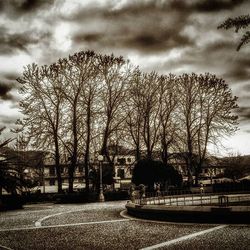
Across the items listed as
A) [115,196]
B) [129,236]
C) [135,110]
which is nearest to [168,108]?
[135,110]

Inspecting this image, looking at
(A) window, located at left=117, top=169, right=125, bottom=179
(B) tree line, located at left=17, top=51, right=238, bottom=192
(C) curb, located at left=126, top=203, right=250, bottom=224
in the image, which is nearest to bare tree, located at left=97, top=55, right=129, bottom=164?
(B) tree line, located at left=17, top=51, right=238, bottom=192

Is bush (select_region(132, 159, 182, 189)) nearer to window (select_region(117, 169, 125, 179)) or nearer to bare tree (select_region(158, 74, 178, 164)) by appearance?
bare tree (select_region(158, 74, 178, 164))

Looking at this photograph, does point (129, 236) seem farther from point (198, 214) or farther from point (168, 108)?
point (168, 108)

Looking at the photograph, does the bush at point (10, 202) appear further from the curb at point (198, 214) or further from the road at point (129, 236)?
the curb at point (198, 214)

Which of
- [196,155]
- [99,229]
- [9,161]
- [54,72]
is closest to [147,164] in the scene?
[196,155]

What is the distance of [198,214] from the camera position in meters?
14.1

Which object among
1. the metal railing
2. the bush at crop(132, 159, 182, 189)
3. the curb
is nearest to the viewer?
the curb

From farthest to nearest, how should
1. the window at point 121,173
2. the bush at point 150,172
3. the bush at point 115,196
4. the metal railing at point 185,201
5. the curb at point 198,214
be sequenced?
the window at point 121,173 < the bush at point 115,196 < the bush at point 150,172 < the metal railing at point 185,201 < the curb at point 198,214

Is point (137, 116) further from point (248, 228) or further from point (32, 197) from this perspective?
point (248, 228)

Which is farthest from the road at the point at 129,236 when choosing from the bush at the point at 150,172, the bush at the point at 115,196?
the bush at the point at 115,196

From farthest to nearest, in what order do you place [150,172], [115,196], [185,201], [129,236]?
[115,196], [150,172], [185,201], [129,236]

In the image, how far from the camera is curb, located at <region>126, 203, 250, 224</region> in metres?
12.9

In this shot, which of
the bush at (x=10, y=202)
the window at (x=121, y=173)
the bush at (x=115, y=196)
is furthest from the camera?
the window at (x=121, y=173)

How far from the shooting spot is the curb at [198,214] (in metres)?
12.9
